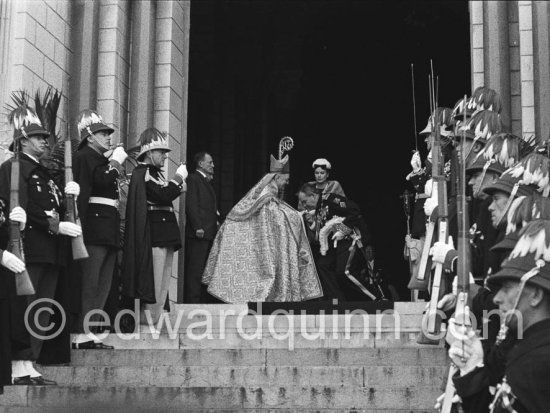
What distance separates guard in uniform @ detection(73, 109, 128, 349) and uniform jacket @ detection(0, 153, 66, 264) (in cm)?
78

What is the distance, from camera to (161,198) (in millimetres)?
10883

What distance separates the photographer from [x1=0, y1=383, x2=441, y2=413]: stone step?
779 centimetres

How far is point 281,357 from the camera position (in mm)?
9227

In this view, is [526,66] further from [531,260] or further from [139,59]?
[531,260]

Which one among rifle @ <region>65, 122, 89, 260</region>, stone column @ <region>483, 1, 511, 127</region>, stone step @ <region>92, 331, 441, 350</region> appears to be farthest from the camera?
stone column @ <region>483, 1, 511, 127</region>

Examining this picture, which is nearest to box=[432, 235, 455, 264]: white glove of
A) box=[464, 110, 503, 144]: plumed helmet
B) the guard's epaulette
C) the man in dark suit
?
box=[464, 110, 503, 144]: plumed helmet

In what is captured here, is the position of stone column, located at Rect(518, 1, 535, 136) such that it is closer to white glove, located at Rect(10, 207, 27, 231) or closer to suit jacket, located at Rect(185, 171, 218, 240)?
suit jacket, located at Rect(185, 171, 218, 240)

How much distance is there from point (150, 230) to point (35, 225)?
6.65ft

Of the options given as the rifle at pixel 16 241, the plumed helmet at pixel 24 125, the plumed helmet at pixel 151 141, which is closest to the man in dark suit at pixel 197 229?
the plumed helmet at pixel 151 141

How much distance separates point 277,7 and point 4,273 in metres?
13.5

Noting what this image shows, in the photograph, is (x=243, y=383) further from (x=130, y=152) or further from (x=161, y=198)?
(x=130, y=152)

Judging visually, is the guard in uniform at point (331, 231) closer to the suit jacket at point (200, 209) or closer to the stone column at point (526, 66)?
the suit jacket at point (200, 209)

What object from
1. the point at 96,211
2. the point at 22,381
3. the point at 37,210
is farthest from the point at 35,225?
the point at 22,381

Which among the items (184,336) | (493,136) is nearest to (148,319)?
(184,336)
